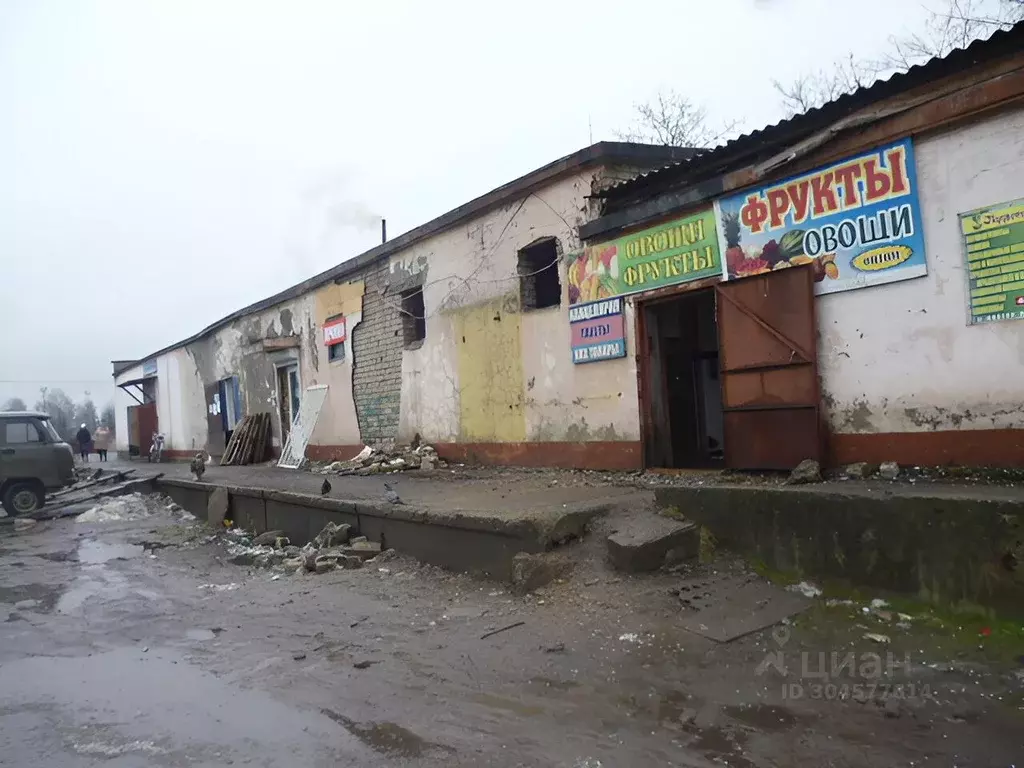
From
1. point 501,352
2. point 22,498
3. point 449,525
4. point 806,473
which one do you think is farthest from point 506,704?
point 22,498

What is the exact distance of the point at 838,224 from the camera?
6.34 meters

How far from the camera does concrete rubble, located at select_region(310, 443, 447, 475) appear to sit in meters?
11.8

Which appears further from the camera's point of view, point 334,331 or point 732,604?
point 334,331

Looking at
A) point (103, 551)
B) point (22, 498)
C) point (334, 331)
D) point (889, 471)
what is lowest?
point (103, 551)

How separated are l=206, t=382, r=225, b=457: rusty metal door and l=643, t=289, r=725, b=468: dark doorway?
1512cm

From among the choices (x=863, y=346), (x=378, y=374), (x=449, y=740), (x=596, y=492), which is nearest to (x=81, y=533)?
(x=378, y=374)

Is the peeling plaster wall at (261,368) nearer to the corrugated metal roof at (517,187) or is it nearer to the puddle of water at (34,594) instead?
the corrugated metal roof at (517,187)

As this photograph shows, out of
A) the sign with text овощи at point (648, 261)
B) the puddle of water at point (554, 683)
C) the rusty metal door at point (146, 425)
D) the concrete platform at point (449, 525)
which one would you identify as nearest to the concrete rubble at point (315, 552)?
the concrete platform at point (449, 525)

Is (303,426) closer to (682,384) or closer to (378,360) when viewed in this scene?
(378,360)

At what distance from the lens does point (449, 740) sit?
3693mm

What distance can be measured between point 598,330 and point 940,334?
Answer: 12.7ft

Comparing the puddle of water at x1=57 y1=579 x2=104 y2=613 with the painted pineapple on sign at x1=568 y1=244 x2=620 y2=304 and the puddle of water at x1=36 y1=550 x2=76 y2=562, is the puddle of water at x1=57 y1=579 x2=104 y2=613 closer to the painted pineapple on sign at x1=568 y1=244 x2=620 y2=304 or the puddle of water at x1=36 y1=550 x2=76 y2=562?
the puddle of water at x1=36 y1=550 x2=76 y2=562

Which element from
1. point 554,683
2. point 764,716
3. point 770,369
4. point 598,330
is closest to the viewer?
point 764,716

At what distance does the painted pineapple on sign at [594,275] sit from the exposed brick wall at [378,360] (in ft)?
15.6
